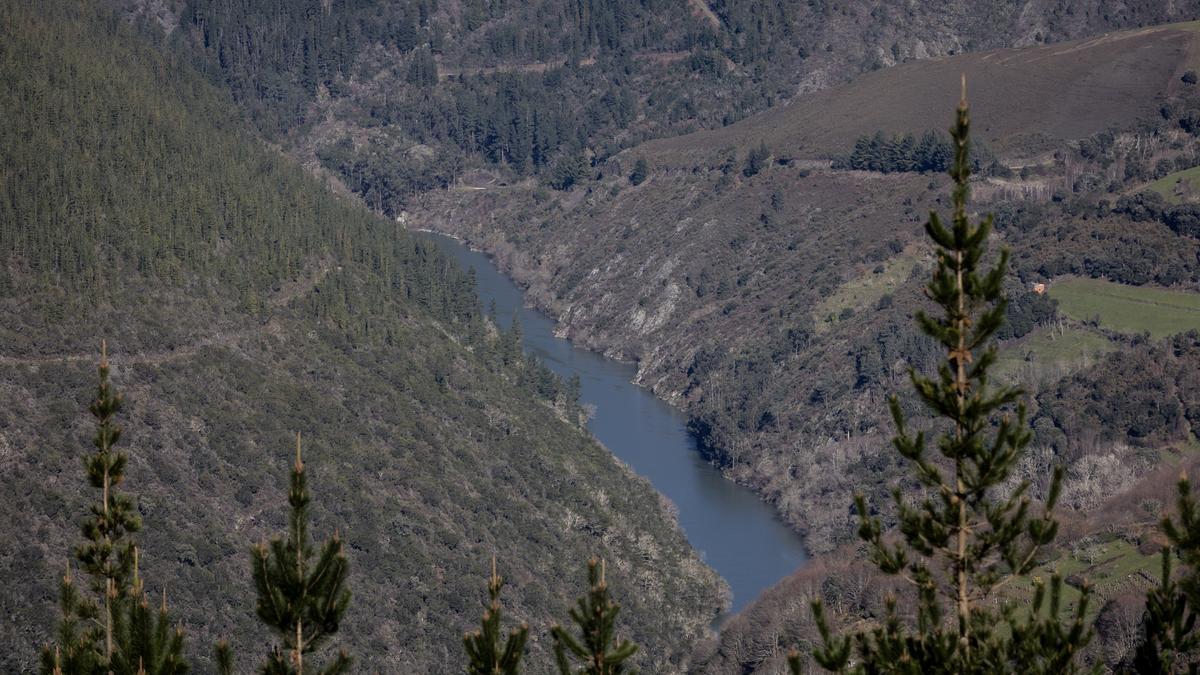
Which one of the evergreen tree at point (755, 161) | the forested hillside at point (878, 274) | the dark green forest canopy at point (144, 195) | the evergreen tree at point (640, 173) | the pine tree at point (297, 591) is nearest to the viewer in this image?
the pine tree at point (297, 591)

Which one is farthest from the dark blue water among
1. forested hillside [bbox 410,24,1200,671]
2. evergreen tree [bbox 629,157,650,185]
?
evergreen tree [bbox 629,157,650,185]

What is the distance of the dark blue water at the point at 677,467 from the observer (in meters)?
115

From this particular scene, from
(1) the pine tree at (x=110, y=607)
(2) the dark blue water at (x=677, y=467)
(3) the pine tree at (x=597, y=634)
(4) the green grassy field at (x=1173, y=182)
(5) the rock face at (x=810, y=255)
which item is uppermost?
(3) the pine tree at (x=597, y=634)

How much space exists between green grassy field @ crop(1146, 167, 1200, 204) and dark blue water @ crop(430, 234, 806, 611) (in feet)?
129

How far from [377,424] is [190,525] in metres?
22.9

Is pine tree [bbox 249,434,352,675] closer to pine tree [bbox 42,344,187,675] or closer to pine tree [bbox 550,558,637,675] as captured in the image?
pine tree [bbox 42,344,187,675]

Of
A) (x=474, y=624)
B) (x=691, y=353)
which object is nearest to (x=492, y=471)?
(x=474, y=624)

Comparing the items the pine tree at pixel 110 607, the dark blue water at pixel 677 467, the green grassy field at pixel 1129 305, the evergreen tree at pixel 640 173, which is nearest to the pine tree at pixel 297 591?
the pine tree at pixel 110 607

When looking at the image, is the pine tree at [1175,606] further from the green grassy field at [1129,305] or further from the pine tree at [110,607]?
the green grassy field at [1129,305]

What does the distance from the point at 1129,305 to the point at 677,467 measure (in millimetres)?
32370

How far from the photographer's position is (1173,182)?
14338 cm

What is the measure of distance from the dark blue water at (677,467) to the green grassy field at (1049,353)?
59.6 ft

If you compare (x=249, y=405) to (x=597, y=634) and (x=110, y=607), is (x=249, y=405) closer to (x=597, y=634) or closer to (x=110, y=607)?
(x=110, y=607)

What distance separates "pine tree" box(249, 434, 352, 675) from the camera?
32.9 metres
